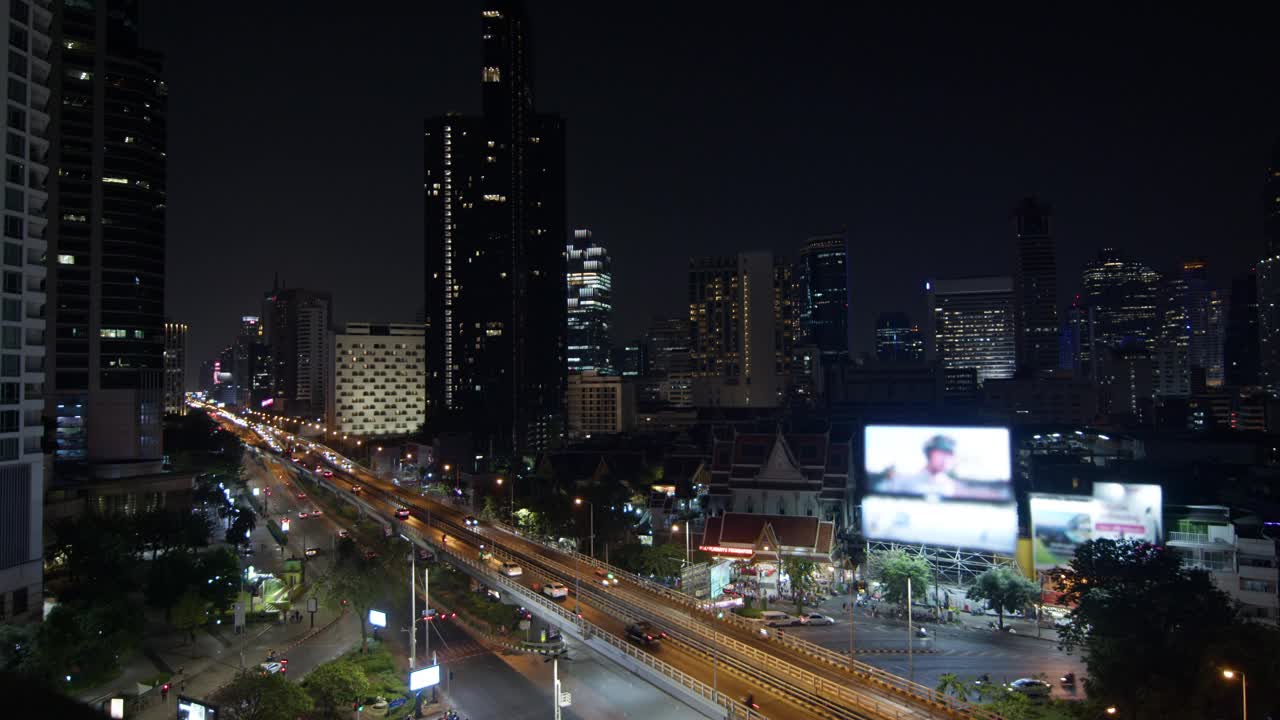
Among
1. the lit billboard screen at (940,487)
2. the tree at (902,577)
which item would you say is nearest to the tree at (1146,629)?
the lit billboard screen at (940,487)

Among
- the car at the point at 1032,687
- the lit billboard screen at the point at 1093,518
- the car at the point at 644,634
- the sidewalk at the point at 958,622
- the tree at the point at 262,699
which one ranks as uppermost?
the lit billboard screen at the point at 1093,518

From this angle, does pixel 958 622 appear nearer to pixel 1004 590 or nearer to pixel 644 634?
pixel 1004 590

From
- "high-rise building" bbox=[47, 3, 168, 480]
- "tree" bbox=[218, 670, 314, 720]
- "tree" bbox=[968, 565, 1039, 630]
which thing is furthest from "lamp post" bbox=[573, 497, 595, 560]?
"high-rise building" bbox=[47, 3, 168, 480]

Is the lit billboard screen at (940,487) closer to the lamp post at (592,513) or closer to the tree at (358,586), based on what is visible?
the lamp post at (592,513)

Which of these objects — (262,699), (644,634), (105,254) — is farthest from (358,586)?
(105,254)

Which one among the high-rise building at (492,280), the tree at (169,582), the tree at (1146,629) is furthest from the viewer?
the high-rise building at (492,280)

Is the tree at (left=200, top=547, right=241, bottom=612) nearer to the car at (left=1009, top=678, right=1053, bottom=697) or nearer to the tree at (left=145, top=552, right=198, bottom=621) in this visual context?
the tree at (left=145, top=552, right=198, bottom=621)

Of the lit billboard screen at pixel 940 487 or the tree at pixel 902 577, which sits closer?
the tree at pixel 902 577

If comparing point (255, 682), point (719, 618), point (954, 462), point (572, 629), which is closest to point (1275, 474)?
point (954, 462)
